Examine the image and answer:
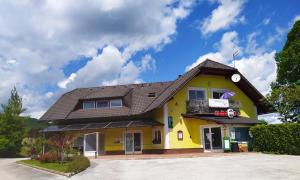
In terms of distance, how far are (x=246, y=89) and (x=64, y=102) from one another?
18.5 meters

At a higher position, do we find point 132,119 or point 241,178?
point 132,119

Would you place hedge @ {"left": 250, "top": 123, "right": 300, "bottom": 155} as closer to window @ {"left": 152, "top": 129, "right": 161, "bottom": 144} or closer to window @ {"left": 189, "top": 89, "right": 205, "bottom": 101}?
window @ {"left": 189, "top": 89, "right": 205, "bottom": 101}

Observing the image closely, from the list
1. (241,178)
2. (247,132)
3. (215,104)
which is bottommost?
(241,178)

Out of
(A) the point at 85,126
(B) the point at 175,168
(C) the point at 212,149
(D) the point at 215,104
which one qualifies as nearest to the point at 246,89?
(D) the point at 215,104

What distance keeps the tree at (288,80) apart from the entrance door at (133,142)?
12.1m

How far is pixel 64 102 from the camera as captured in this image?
36688 mm

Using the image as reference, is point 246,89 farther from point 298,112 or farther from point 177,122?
point 177,122

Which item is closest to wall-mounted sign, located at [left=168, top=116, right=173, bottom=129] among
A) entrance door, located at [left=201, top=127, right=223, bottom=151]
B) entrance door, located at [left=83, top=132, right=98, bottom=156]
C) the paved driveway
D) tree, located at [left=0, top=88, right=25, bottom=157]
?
entrance door, located at [left=201, top=127, right=223, bottom=151]

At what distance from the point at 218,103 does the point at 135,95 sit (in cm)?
865

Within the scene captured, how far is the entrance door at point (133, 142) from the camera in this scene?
3140 cm

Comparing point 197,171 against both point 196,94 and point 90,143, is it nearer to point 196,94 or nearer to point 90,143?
point 196,94

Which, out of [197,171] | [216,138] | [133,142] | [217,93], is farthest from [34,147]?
[217,93]

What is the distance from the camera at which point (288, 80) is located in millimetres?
35844

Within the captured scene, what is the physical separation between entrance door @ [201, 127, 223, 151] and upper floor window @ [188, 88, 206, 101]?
2.87m
